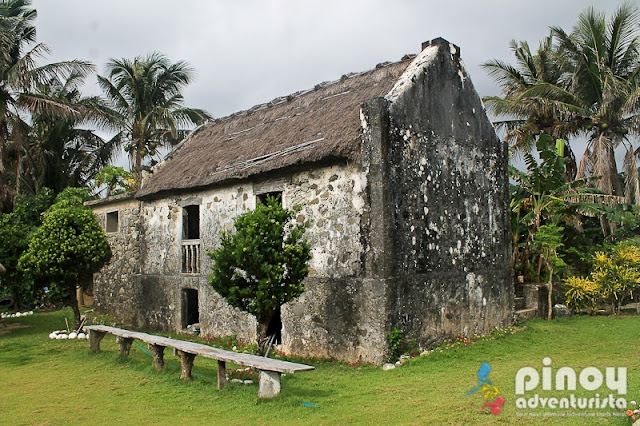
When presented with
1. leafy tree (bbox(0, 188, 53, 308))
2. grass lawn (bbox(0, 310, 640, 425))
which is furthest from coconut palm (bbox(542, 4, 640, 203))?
leafy tree (bbox(0, 188, 53, 308))

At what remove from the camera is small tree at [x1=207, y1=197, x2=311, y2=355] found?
7.55 metres

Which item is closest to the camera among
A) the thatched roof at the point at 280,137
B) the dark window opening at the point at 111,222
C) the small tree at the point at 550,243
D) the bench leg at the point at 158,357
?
the bench leg at the point at 158,357

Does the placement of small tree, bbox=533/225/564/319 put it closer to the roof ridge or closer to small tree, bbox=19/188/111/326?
the roof ridge

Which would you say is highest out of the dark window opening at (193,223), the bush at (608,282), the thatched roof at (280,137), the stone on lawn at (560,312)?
the thatched roof at (280,137)

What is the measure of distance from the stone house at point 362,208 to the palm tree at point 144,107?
39.4 feet

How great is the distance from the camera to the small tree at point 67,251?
11.5 metres

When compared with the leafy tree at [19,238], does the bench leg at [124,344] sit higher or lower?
lower

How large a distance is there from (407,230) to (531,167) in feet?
22.0

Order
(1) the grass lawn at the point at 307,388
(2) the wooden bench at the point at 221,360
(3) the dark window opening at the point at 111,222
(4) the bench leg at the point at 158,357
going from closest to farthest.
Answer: (1) the grass lawn at the point at 307,388, (2) the wooden bench at the point at 221,360, (4) the bench leg at the point at 158,357, (3) the dark window opening at the point at 111,222

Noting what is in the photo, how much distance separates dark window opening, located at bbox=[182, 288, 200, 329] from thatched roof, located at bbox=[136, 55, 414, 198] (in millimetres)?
2469

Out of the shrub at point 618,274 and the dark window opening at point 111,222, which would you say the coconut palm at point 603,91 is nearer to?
the shrub at point 618,274

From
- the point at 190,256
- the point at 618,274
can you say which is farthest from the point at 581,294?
the point at 190,256

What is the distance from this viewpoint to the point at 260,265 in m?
7.62

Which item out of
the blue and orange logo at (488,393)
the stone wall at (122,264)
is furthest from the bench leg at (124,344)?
the blue and orange logo at (488,393)
